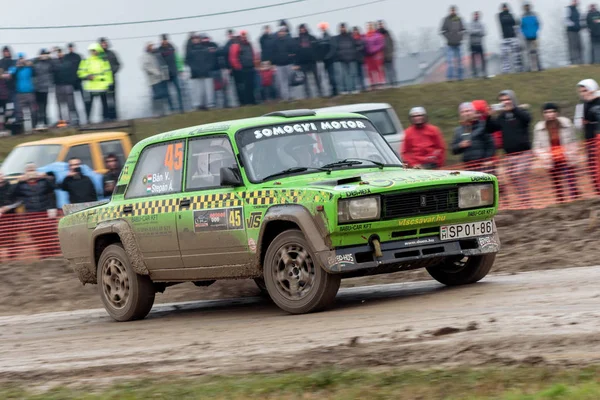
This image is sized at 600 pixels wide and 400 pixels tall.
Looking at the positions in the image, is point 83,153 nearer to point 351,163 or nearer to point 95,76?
point 95,76

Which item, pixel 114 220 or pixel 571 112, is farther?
pixel 571 112

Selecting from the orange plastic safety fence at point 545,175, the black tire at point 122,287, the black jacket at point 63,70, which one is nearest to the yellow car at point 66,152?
the orange plastic safety fence at point 545,175

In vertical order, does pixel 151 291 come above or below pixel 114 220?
below

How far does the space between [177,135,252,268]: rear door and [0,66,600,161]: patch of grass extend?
14704mm

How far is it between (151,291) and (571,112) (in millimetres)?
16861

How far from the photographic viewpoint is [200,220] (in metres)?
9.37

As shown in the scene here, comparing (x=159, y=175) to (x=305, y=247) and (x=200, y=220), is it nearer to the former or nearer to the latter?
(x=200, y=220)

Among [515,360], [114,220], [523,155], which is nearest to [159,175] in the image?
[114,220]

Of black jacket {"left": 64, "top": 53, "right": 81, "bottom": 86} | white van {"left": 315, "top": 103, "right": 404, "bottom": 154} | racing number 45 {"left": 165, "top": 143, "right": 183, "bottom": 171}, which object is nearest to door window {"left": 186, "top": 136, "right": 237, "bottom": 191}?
racing number 45 {"left": 165, "top": 143, "right": 183, "bottom": 171}

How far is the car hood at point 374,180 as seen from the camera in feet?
27.2

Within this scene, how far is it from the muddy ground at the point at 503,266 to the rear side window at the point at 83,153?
9.20 ft

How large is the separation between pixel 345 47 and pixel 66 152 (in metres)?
9.05

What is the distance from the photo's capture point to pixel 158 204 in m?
9.80

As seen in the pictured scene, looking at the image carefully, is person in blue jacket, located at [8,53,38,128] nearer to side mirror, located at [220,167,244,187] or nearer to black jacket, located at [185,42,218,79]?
black jacket, located at [185,42,218,79]
